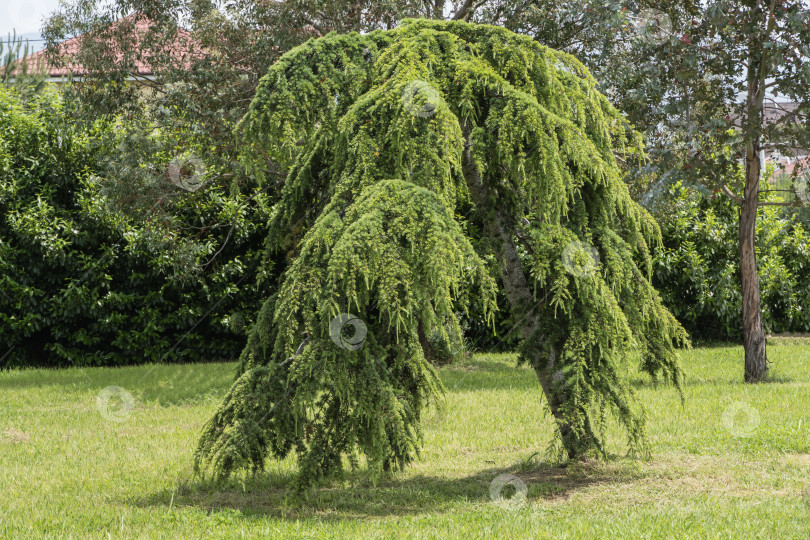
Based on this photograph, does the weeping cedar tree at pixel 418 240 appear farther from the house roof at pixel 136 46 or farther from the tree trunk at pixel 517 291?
the house roof at pixel 136 46

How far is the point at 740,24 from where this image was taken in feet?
32.4

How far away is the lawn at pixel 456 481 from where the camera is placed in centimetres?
481

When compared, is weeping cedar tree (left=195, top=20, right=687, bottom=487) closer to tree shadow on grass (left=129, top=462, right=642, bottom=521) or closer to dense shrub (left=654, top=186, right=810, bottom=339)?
tree shadow on grass (left=129, top=462, right=642, bottom=521)

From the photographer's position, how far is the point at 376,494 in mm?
5773

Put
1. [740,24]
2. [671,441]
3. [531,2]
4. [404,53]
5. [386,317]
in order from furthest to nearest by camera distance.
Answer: [531,2]
[740,24]
[671,441]
[404,53]
[386,317]

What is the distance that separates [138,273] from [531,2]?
7282 millimetres

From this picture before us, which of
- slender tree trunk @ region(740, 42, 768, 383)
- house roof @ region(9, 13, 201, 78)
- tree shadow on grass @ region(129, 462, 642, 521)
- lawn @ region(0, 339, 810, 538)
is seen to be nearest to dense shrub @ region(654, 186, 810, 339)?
slender tree trunk @ region(740, 42, 768, 383)

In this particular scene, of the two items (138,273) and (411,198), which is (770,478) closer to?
(411,198)

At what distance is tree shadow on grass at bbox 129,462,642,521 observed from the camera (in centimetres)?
527

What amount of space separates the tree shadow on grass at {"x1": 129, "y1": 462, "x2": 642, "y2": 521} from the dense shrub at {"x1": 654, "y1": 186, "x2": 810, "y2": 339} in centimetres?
846

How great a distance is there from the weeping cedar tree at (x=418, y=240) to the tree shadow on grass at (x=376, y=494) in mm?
280

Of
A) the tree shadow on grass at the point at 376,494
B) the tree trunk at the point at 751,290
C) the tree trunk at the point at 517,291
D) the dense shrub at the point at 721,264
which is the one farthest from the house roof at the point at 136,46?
the dense shrub at the point at 721,264

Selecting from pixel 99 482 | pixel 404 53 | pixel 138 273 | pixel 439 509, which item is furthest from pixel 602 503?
pixel 138 273

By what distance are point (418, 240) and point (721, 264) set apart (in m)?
11.2
